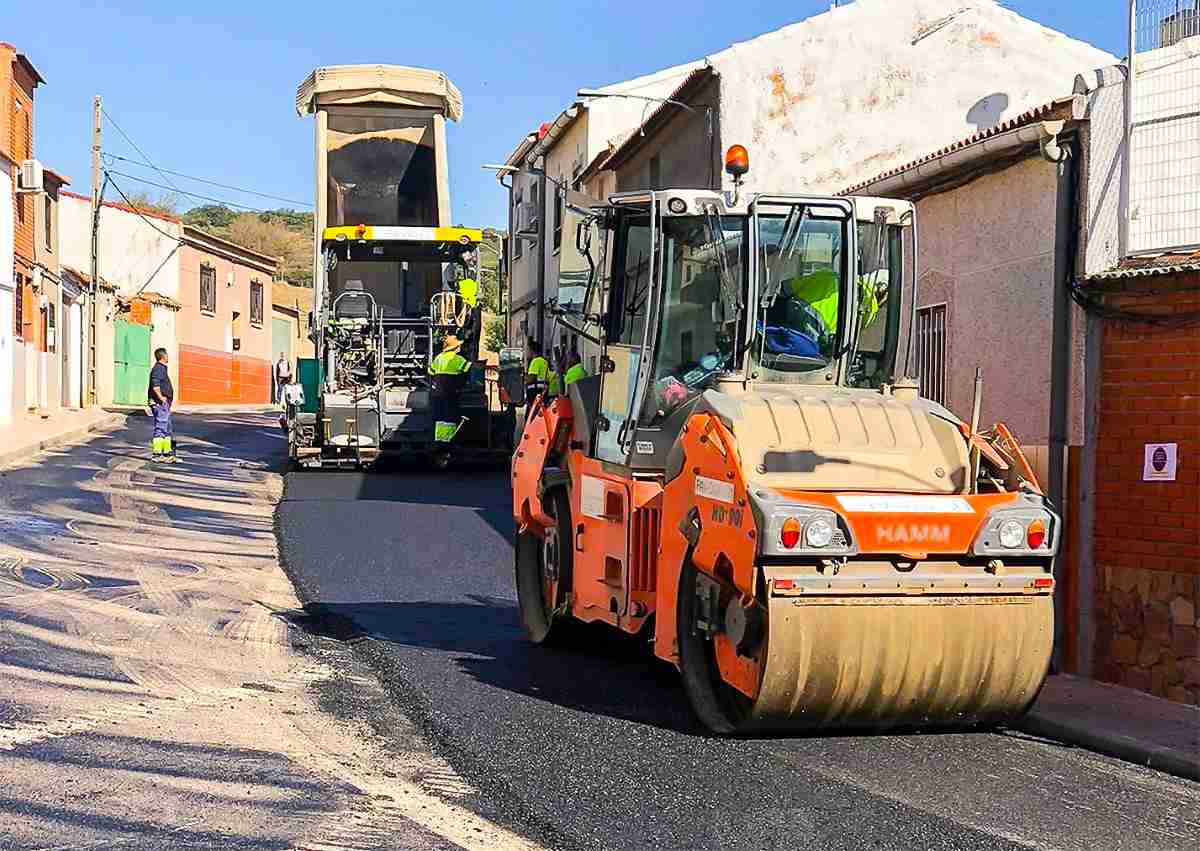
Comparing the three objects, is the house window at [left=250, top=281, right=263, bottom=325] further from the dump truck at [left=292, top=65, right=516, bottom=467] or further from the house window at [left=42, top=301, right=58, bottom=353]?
the dump truck at [left=292, top=65, right=516, bottom=467]

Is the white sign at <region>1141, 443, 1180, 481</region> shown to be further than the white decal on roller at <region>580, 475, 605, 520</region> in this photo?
Yes

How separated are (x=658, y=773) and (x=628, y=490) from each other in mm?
1783

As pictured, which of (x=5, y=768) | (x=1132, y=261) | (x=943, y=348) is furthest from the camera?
(x=943, y=348)

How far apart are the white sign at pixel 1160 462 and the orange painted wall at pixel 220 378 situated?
39032 mm

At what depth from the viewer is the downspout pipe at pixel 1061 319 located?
873 cm

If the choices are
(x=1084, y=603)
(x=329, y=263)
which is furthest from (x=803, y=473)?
(x=329, y=263)

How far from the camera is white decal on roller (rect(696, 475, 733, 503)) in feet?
20.5

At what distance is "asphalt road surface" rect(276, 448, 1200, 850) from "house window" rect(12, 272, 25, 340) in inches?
907

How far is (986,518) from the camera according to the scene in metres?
6.26

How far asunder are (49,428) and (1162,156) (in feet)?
70.9

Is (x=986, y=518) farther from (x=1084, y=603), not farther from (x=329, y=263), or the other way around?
(x=329, y=263)

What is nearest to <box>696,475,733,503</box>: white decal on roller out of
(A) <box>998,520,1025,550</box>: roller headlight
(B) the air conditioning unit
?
(A) <box>998,520,1025,550</box>: roller headlight

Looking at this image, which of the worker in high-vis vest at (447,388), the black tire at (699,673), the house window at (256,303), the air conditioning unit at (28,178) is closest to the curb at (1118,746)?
the black tire at (699,673)

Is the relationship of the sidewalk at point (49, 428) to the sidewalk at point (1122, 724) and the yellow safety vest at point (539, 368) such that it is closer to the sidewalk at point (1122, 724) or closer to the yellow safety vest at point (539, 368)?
the yellow safety vest at point (539, 368)
